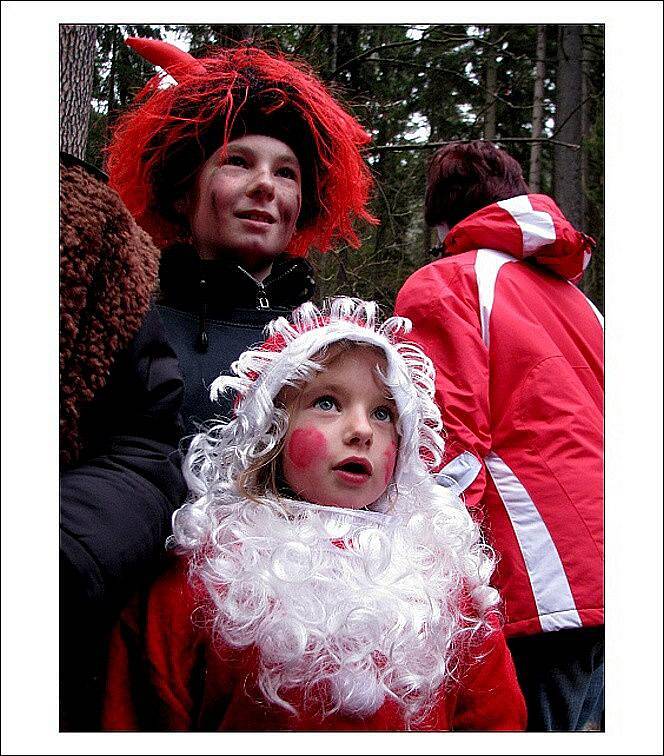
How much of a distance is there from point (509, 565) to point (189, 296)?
796mm

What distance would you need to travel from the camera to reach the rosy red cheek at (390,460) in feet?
3.95

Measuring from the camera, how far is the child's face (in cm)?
116

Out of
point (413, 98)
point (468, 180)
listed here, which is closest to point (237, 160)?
point (468, 180)

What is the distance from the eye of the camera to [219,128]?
4.94 feet

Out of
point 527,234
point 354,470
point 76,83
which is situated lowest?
point 354,470

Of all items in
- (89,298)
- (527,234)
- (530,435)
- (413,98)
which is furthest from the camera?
(413,98)

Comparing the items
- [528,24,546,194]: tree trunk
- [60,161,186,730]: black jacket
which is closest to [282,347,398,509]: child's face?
[60,161,186,730]: black jacket

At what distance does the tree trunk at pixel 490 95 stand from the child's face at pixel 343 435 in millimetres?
1037

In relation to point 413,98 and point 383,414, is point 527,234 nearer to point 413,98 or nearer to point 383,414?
point 383,414

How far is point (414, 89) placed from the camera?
7.07 feet

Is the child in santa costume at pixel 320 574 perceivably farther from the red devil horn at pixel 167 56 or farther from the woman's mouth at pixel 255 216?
the red devil horn at pixel 167 56

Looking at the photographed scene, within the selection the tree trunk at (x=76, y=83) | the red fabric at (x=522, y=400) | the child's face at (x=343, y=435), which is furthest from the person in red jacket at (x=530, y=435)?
the tree trunk at (x=76, y=83)

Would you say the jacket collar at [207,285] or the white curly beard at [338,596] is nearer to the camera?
the white curly beard at [338,596]

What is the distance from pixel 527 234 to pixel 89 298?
2.98 ft
